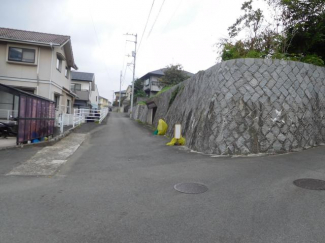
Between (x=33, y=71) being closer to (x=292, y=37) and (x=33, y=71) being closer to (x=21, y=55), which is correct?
(x=21, y=55)

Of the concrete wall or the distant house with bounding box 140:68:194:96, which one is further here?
the distant house with bounding box 140:68:194:96

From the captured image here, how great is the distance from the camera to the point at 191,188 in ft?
15.1

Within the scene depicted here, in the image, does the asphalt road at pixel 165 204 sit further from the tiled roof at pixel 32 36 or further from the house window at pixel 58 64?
the house window at pixel 58 64

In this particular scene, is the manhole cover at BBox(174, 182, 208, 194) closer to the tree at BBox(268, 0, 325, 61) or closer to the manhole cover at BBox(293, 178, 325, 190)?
the manhole cover at BBox(293, 178, 325, 190)

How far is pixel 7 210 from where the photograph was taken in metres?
3.50

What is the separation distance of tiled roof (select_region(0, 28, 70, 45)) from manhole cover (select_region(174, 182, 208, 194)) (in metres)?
12.8

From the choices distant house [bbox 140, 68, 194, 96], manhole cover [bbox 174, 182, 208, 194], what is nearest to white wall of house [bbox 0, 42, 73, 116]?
manhole cover [bbox 174, 182, 208, 194]

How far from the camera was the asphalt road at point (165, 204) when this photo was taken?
286cm

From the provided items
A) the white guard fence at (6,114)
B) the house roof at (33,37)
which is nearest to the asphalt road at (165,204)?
the white guard fence at (6,114)

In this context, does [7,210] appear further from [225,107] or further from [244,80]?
[244,80]

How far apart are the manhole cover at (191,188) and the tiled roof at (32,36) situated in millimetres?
12755

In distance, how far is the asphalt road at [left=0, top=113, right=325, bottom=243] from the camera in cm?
286

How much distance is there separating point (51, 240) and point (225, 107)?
258 inches

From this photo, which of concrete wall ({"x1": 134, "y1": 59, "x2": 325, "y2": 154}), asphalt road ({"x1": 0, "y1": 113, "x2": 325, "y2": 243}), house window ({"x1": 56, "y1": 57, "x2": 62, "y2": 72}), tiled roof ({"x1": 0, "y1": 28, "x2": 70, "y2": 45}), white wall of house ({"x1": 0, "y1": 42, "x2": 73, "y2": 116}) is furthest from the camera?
house window ({"x1": 56, "y1": 57, "x2": 62, "y2": 72})
